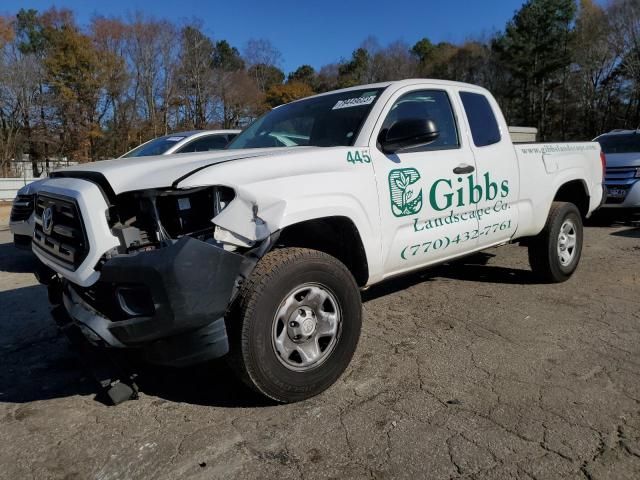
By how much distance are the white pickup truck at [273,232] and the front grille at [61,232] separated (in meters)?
0.01

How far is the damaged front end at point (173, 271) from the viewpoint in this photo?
8.07ft

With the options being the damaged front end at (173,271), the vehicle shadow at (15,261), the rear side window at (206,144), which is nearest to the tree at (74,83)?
the vehicle shadow at (15,261)

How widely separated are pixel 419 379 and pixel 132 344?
1759mm

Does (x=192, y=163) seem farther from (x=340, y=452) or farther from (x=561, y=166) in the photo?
(x=561, y=166)

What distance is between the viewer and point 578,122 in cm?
5044

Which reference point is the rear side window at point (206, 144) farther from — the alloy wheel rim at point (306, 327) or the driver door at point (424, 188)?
the alloy wheel rim at point (306, 327)

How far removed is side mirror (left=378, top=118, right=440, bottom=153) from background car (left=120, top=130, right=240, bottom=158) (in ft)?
14.7

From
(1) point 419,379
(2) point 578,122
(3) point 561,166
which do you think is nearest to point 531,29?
(2) point 578,122

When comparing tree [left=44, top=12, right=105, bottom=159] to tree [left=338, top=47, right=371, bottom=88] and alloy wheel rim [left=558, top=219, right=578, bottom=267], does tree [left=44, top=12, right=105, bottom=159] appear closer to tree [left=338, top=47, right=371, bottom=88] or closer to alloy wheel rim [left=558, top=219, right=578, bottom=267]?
tree [left=338, top=47, right=371, bottom=88]

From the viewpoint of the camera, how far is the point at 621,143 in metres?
10.9

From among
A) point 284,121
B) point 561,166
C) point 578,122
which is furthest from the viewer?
point 578,122

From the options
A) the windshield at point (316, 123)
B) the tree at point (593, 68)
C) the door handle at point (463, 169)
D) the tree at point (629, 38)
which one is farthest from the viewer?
the tree at point (593, 68)

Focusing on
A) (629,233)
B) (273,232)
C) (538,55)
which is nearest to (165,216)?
(273,232)

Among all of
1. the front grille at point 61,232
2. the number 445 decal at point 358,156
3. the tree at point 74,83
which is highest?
the tree at point 74,83
